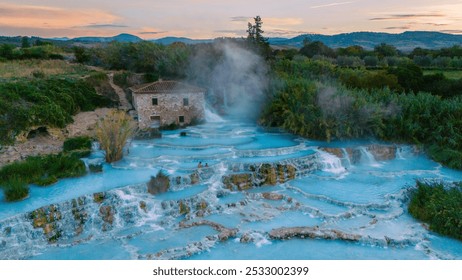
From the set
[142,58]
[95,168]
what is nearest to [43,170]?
[95,168]

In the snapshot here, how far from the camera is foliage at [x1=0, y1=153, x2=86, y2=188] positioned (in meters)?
15.9

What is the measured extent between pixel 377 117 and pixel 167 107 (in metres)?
13.3

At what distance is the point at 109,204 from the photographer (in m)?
14.4

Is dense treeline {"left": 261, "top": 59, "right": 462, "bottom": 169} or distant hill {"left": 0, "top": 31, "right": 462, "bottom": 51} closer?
dense treeline {"left": 261, "top": 59, "right": 462, "bottom": 169}

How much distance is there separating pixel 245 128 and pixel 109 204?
13358mm

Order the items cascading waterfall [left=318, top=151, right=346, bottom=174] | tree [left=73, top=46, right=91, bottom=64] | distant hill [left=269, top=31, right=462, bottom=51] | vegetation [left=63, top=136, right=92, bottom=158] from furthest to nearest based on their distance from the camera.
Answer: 1. distant hill [left=269, top=31, right=462, bottom=51]
2. tree [left=73, top=46, right=91, bottom=64]
3. vegetation [left=63, top=136, right=92, bottom=158]
4. cascading waterfall [left=318, top=151, right=346, bottom=174]

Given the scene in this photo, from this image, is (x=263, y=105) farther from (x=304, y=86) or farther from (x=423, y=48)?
(x=423, y=48)

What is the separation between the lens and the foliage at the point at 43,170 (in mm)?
15906

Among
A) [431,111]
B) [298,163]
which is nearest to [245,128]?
[298,163]

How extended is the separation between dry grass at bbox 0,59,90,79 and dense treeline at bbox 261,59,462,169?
20.0m

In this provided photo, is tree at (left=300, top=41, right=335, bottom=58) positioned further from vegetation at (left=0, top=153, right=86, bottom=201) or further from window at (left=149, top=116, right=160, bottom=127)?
vegetation at (left=0, top=153, right=86, bottom=201)

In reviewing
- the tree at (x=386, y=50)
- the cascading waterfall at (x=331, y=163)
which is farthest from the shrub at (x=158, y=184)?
the tree at (x=386, y=50)

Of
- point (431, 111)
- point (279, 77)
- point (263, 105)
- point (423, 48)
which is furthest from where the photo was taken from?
point (423, 48)

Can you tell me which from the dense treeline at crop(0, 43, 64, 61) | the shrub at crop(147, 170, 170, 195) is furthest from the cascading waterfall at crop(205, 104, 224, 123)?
the dense treeline at crop(0, 43, 64, 61)
